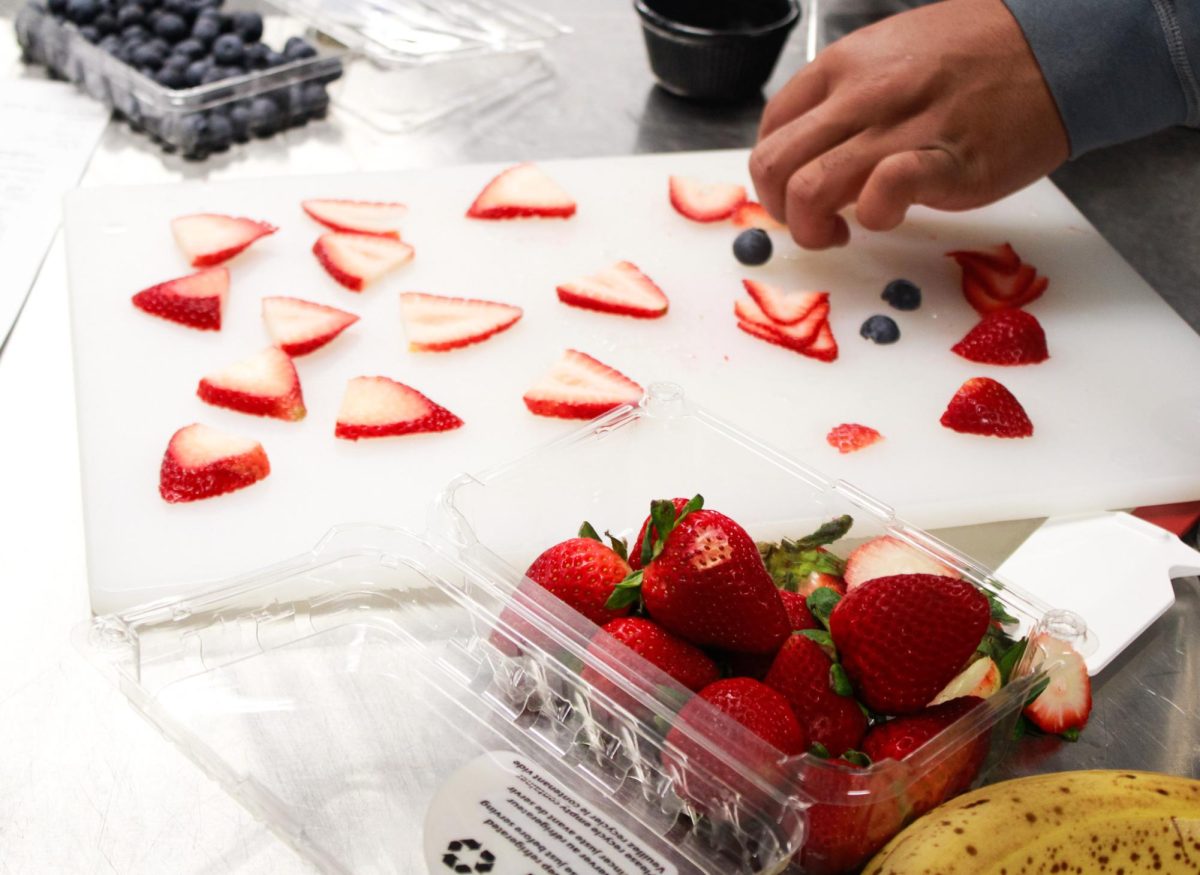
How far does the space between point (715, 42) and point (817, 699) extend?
165cm

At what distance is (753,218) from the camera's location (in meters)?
2.00

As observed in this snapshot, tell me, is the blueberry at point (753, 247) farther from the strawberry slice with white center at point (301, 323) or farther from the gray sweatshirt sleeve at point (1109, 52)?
the strawberry slice with white center at point (301, 323)

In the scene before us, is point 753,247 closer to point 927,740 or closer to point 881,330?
point 881,330

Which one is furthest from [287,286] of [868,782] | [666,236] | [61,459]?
[868,782]

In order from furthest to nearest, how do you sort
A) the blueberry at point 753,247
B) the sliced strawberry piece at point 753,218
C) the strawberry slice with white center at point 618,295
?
the sliced strawberry piece at point 753,218
the blueberry at point 753,247
the strawberry slice with white center at point 618,295

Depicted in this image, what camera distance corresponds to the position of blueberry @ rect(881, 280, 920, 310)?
1.82 meters

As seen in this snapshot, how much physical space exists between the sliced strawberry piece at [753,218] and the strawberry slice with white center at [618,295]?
0.83 feet

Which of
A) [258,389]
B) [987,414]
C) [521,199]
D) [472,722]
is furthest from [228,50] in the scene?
[472,722]

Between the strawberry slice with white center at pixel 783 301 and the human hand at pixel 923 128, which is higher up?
the human hand at pixel 923 128

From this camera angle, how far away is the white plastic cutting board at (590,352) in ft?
4.81

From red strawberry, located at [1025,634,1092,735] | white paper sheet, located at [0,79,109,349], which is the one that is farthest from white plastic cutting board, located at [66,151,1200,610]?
red strawberry, located at [1025,634,1092,735]

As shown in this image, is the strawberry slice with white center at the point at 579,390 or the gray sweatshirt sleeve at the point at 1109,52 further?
the gray sweatshirt sleeve at the point at 1109,52

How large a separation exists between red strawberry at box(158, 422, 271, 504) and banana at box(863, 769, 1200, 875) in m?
0.84

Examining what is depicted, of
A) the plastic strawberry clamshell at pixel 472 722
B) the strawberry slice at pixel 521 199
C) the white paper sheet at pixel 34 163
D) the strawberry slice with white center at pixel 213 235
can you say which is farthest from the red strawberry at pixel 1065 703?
the white paper sheet at pixel 34 163
